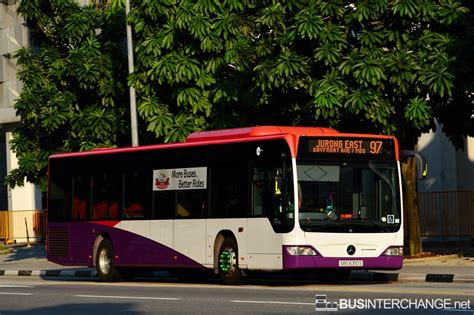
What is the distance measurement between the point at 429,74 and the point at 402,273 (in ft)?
14.4

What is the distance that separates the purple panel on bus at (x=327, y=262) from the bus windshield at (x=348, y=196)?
0.51 metres

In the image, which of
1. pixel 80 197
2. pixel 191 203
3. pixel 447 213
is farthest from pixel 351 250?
pixel 447 213

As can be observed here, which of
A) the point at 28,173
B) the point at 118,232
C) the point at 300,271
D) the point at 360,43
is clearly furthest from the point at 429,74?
the point at 28,173

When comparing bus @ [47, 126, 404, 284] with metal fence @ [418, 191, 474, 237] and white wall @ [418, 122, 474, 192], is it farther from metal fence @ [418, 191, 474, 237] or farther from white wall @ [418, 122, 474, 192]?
white wall @ [418, 122, 474, 192]

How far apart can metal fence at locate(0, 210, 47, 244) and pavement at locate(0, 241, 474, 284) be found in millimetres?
7758

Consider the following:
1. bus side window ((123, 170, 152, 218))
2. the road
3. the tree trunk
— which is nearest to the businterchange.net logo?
the road

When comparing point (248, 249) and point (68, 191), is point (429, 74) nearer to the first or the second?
point (248, 249)

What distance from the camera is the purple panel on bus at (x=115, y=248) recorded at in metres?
25.9

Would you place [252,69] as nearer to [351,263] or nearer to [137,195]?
[137,195]

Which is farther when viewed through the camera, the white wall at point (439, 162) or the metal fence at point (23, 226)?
the metal fence at point (23, 226)

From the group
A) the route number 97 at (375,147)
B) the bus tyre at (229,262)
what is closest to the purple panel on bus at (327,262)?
the bus tyre at (229,262)

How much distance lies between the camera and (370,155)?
76.8 feet

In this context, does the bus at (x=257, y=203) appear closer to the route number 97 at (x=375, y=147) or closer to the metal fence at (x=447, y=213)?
the route number 97 at (x=375, y=147)

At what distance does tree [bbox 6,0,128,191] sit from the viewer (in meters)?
33.8
